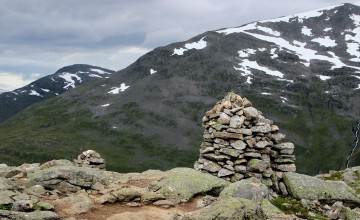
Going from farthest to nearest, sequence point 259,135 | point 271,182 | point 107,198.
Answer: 1. point 259,135
2. point 271,182
3. point 107,198

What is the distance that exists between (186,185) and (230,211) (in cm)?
723

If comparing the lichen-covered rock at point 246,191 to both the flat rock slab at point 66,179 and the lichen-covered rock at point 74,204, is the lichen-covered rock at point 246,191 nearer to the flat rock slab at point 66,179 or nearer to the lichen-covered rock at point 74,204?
the lichen-covered rock at point 74,204

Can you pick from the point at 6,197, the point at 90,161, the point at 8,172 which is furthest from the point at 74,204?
the point at 90,161

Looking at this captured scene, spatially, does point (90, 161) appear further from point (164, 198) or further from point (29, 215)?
point (29, 215)

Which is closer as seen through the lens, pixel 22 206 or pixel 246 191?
pixel 22 206

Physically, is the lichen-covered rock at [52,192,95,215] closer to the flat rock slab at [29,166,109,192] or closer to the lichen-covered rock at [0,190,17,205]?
the lichen-covered rock at [0,190,17,205]

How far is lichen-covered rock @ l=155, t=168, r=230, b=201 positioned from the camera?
24.6 meters

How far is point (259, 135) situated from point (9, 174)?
20.4 m

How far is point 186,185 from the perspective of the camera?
25312mm

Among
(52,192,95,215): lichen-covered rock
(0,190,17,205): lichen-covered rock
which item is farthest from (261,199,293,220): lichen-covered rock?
(0,190,17,205): lichen-covered rock

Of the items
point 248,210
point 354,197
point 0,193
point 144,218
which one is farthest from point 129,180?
point 354,197

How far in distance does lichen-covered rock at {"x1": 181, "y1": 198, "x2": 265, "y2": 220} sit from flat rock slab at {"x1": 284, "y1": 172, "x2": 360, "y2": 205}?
8.62 metres

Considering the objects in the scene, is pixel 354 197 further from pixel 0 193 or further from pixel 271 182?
pixel 0 193

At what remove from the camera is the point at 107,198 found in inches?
934
